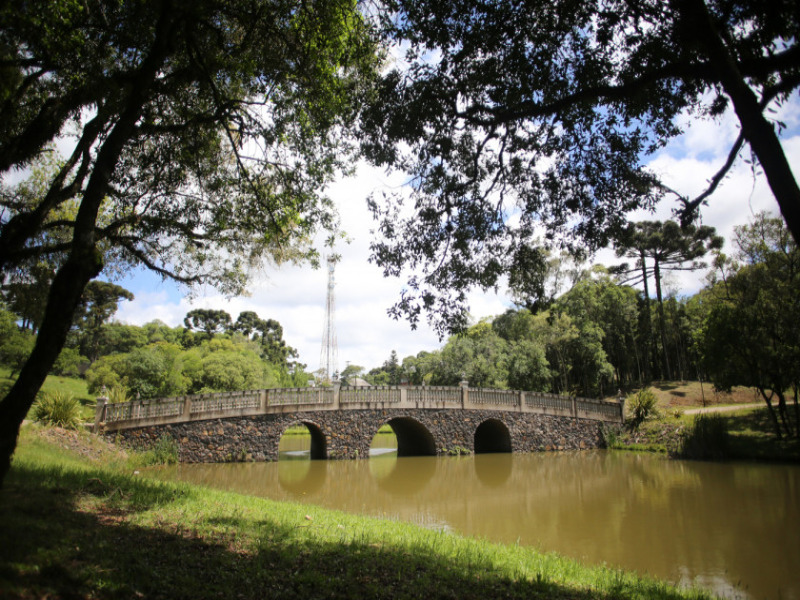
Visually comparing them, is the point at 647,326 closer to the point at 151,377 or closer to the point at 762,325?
the point at 762,325

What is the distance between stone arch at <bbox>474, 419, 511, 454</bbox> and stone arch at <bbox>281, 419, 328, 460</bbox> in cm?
764

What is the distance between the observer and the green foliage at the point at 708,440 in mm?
17141

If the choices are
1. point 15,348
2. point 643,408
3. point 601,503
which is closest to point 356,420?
point 601,503

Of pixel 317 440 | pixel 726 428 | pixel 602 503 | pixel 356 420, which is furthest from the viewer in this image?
pixel 317 440

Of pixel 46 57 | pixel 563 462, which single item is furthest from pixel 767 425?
pixel 46 57

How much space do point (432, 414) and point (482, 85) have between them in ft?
54.3

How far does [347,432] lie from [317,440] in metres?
1.69

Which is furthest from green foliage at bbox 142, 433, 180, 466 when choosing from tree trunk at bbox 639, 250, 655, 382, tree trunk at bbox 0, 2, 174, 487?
tree trunk at bbox 639, 250, 655, 382

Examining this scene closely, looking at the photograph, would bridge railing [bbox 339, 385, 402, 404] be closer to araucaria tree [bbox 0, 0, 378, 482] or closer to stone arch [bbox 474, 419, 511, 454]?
stone arch [bbox 474, 419, 511, 454]

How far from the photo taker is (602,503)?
1105 centimetres

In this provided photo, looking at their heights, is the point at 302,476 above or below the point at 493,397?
below

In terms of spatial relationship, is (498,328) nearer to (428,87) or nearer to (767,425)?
(767,425)

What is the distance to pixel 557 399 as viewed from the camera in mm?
23156

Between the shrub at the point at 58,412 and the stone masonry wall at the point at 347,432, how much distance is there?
4.85 ft
